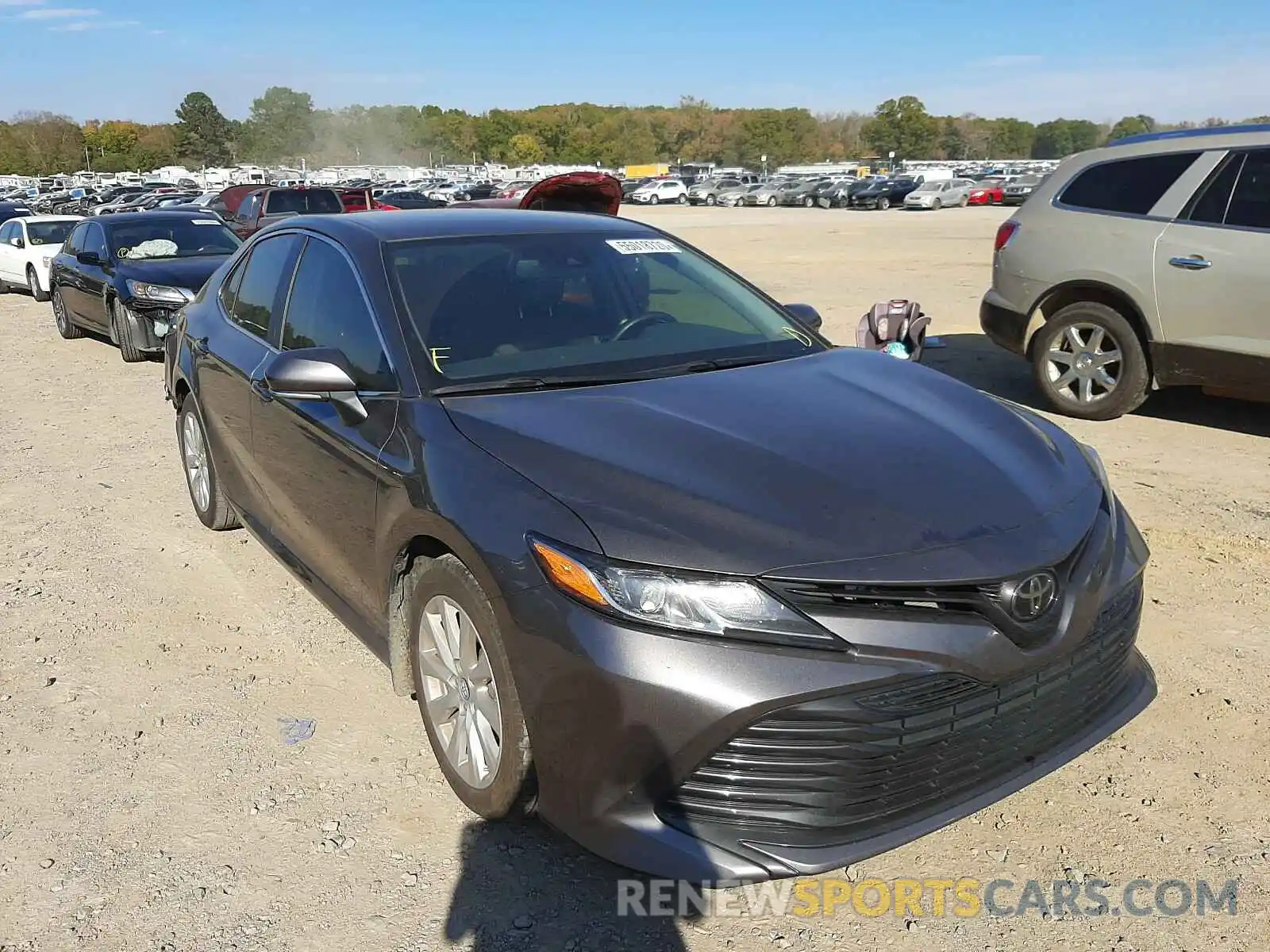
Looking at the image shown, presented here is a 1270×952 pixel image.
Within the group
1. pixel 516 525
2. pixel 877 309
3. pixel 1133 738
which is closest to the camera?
pixel 516 525

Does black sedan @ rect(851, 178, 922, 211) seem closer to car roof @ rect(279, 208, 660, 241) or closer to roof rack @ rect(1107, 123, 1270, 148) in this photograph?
roof rack @ rect(1107, 123, 1270, 148)

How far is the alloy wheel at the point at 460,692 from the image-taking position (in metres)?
→ 2.81

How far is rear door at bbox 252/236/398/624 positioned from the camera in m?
3.29

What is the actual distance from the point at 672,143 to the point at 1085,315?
458 feet

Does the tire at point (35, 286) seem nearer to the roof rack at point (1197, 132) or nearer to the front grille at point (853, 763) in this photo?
the roof rack at point (1197, 132)

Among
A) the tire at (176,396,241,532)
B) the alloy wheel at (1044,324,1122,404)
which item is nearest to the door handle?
the alloy wheel at (1044,324,1122,404)

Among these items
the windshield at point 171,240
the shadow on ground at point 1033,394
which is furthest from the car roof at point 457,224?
the windshield at point 171,240

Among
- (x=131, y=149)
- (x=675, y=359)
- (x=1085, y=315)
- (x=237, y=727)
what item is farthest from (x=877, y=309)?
(x=131, y=149)

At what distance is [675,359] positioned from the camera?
352cm

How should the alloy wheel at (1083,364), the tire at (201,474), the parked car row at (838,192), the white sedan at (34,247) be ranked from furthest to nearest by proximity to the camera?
the parked car row at (838,192) < the white sedan at (34,247) < the alloy wheel at (1083,364) < the tire at (201,474)

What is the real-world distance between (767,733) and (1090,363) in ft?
18.8

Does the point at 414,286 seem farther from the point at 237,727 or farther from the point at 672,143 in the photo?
the point at 672,143

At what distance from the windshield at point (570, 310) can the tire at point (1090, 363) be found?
383cm

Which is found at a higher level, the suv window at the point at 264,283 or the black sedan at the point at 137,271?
the suv window at the point at 264,283
